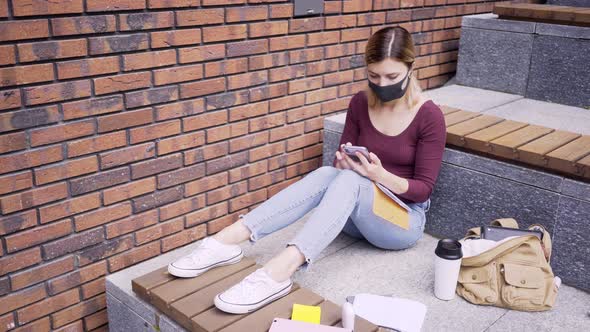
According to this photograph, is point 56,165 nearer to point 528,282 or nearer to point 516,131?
point 528,282

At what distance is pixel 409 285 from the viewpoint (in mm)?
3055

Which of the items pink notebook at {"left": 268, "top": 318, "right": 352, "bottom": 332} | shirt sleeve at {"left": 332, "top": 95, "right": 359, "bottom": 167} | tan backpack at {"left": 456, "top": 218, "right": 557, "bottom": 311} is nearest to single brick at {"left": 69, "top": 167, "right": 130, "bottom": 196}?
pink notebook at {"left": 268, "top": 318, "right": 352, "bottom": 332}

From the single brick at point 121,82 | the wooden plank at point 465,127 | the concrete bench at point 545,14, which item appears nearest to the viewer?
the single brick at point 121,82

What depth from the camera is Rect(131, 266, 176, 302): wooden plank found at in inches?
111

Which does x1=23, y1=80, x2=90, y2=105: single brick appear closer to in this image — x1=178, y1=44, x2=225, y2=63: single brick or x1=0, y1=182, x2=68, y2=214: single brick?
x1=0, y1=182, x2=68, y2=214: single brick

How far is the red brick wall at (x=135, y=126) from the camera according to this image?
262cm

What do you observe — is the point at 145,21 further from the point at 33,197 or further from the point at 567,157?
the point at 567,157

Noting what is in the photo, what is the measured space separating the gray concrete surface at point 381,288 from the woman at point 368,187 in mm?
136

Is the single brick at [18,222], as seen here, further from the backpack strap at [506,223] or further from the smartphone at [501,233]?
the backpack strap at [506,223]

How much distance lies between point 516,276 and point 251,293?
4.04 ft

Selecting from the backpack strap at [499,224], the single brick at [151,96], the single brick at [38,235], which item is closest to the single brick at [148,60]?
the single brick at [151,96]

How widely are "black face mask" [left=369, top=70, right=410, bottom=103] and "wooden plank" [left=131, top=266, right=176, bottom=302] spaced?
1.41 meters

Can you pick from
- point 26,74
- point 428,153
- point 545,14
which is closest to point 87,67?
point 26,74

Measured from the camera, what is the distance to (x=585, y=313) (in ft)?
9.34
